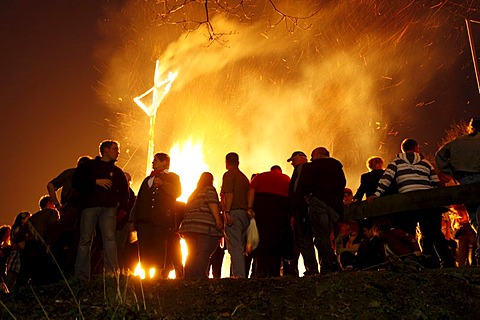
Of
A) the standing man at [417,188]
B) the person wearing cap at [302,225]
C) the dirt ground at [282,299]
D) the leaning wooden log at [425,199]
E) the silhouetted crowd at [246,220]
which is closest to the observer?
the dirt ground at [282,299]

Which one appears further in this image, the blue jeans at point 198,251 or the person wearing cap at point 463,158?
the blue jeans at point 198,251

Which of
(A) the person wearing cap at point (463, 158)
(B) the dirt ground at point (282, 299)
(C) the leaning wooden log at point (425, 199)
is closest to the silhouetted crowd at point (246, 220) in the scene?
(A) the person wearing cap at point (463, 158)

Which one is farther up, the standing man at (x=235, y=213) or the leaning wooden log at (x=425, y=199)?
the standing man at (x=235, y=213)

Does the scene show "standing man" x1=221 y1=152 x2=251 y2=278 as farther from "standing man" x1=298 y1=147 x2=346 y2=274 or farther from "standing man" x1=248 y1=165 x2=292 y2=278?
"standing man" x1=298 y1=147 x2=346 y2=274

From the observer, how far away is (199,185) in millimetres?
8680

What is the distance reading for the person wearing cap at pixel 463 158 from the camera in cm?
724

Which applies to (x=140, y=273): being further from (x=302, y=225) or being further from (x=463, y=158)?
(x=463, y=158)

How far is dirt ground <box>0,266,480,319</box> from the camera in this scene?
423 cm

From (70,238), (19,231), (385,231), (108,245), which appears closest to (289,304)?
(385,231)

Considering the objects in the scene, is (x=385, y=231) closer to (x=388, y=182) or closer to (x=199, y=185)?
(x=388, y=182)

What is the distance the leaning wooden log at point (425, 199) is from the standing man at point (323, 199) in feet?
5.84

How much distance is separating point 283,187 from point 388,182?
5.84 ft

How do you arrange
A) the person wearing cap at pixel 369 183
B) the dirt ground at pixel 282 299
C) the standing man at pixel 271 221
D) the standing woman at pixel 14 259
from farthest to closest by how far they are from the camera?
the standing woman at pixel 14 259 → the standing man at pixel 271 221 → the person wearing cap at pixel 369 183 → the dirt ground at pixel 282 299

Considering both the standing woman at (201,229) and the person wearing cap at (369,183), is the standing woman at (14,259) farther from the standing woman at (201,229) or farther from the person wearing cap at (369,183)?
the person wearing cap at (369,183)
